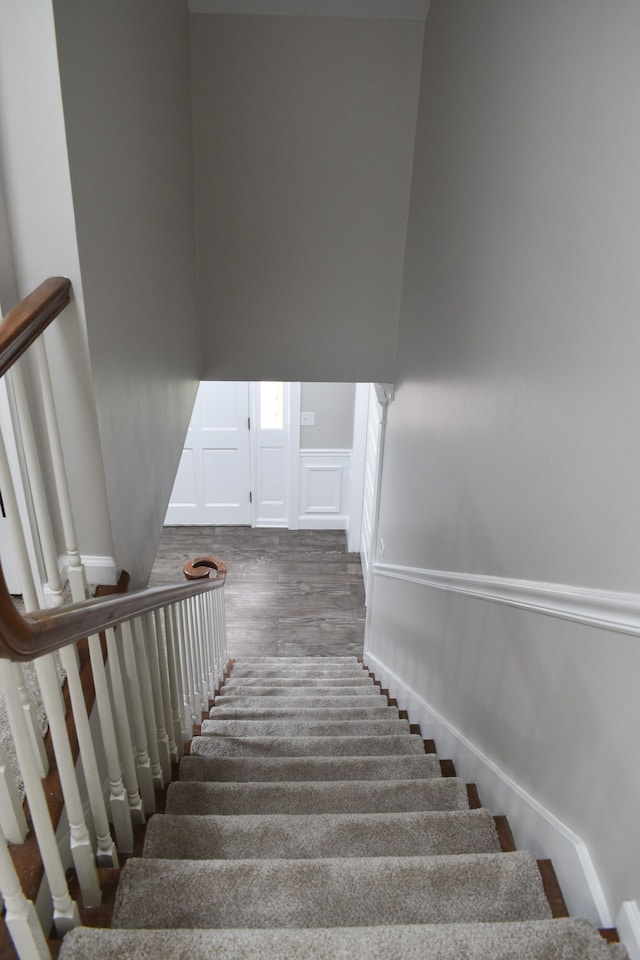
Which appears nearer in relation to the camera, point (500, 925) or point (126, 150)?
point (500, 925)

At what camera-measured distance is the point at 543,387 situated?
144cm

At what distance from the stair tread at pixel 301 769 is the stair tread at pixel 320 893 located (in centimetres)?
70

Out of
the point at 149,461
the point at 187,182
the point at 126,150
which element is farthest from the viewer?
the point at 187,182

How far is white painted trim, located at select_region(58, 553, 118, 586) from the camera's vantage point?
5.91ft

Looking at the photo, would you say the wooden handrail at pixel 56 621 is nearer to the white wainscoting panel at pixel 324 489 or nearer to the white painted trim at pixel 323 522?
the white wainscoting panel at pixel 324 489

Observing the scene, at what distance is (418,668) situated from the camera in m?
2.90

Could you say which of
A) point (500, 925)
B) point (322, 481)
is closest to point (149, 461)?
point (500, 925)

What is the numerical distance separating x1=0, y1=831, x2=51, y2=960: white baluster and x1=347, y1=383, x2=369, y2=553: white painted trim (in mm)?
4753

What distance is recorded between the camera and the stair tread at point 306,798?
1672 mm

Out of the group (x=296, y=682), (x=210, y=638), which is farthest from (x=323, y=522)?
(x=210, y=638)

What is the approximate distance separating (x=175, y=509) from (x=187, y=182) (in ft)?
12.5

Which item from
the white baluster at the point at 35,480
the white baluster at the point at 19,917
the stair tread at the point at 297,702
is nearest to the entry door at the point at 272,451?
the stair tread at the point at 297,702

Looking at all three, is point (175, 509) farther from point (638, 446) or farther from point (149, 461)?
point (638, 446)

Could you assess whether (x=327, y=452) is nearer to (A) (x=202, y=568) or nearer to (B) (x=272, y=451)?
(B) (x=272, y=451)
